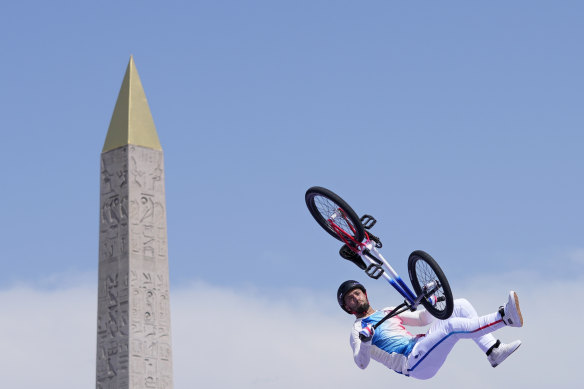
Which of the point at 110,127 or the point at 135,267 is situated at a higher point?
the point at 110,127

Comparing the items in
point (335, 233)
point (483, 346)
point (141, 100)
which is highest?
point (141, 100)

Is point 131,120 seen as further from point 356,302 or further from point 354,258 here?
point 356,302

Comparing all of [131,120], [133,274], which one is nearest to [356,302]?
[133,274]

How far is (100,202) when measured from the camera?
984 inches

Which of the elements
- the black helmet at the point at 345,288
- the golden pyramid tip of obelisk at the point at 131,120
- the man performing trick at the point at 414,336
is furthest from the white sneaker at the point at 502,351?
the golden pyramid tip of obelisk at the point at 131,120

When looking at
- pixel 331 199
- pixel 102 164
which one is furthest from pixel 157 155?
pixel 331 199

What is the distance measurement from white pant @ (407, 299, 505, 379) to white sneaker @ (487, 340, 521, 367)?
117mm

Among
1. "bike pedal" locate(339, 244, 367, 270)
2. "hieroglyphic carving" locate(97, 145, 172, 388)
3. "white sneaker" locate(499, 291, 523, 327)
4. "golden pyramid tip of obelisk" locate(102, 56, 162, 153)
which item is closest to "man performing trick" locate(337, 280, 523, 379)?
"white sneaker" locate(499, 291, 523, 327)

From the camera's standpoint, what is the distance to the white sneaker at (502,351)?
2527 cm

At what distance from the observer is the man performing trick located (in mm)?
24891

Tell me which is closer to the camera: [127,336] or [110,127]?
[127,336]

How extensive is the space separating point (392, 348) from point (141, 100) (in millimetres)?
5241

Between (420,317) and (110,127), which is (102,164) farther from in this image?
(420,317)

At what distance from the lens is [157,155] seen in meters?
25.0
